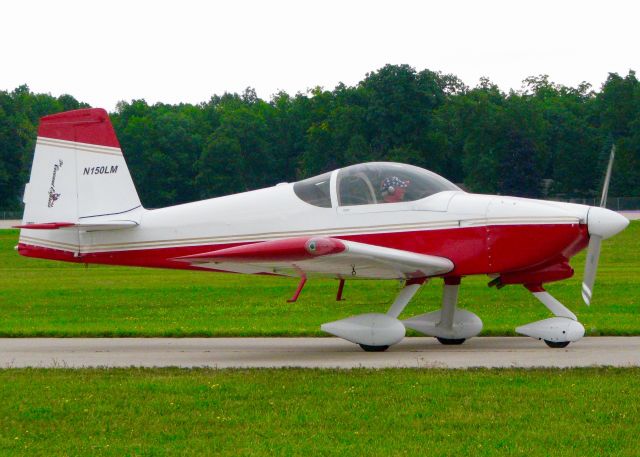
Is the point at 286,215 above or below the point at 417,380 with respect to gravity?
above

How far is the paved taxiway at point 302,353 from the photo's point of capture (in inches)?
494

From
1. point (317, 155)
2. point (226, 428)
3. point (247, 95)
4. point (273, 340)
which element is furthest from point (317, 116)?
point (226, 428)

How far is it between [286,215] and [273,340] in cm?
233

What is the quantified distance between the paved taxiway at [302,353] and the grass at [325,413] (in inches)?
46.2

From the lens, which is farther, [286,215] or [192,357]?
[286,215]

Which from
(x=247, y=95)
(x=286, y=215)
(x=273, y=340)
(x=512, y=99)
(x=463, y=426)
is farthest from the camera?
Answer: (x=247, y=95)

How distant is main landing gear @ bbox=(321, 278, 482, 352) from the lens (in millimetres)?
13805

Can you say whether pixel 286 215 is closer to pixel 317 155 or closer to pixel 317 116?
pixel 317 155

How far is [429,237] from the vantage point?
14125mm

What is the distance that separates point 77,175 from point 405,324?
205 inches

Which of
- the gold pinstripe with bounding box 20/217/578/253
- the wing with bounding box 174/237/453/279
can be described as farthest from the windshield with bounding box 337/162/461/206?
the wing with bounding box 174/237/453/279

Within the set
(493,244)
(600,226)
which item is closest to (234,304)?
(493,244)

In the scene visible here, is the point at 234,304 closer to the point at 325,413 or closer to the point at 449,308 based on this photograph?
the point at 449,308

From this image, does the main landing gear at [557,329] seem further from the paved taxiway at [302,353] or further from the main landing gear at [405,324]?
the main landing gear at [405,324]
